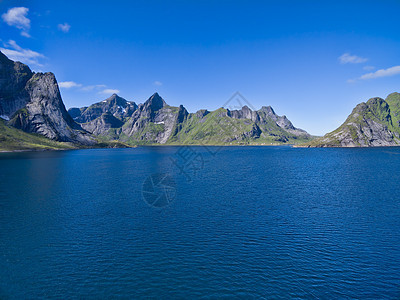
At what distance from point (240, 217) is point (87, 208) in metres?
46.6

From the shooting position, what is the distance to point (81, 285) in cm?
3069

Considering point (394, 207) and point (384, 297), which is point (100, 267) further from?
point (394, 207)

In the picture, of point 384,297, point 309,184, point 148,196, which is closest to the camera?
point 384,297

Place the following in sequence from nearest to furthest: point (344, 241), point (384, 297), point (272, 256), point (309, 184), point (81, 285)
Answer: point (384, 297)
point (81, 285)
point (272, 256)
point (344, 241)
point (309, 184)

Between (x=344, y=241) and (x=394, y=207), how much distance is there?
116ft

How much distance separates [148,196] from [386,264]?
2661 inches

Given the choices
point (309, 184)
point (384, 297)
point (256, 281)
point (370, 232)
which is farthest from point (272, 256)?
point (309, 184)

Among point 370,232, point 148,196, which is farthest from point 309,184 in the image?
point 148,196

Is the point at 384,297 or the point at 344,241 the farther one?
the point at 344,241

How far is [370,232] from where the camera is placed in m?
46.7

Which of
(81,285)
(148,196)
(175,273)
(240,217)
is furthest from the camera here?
(148,196)

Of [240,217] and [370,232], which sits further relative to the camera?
[240,217]

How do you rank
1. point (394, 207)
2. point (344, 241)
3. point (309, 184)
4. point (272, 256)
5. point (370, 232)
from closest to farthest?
point (272, 256) < point (344, 241) < point (370, 232) < point (394, 207) < point (309, 184)

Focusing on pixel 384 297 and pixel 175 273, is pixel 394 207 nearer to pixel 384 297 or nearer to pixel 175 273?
pixel 384 297
